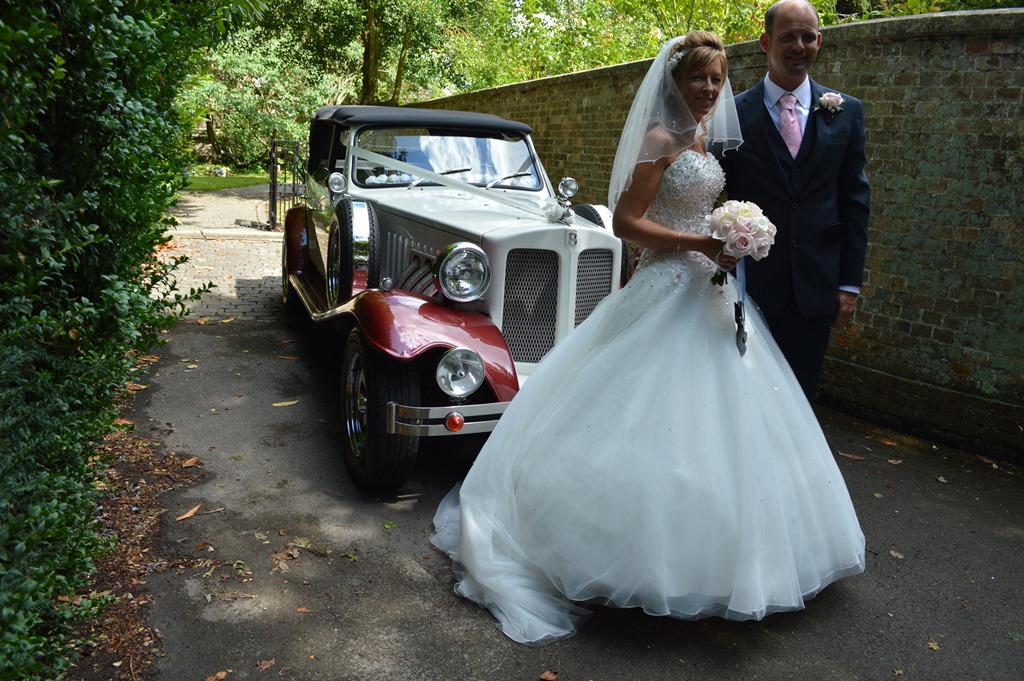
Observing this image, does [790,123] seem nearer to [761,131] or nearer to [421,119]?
[761,131]

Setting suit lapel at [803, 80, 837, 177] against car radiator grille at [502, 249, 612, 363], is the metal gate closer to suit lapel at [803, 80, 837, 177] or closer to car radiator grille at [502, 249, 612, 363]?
car radiator grille at [502, 249, 612, 363]

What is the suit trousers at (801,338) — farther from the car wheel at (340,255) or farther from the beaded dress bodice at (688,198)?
the car wheel at (340,255)

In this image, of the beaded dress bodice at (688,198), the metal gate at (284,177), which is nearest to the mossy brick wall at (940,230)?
the beaded dress bodice at (688,198)

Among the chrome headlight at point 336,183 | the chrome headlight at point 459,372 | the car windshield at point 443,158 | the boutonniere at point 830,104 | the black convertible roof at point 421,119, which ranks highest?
the black convertible roof at point 421,119

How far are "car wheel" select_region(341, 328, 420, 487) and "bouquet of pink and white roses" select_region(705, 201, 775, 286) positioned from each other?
1791 mm

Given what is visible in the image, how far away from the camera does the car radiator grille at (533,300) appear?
15.6 ft

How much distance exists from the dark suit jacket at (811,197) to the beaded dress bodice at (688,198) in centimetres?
28

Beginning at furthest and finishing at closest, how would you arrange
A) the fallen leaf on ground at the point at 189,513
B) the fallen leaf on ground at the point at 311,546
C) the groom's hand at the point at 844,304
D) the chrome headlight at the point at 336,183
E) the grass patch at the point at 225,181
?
the grass patch at the point at 225,181 → the chrome headlight at the point at 336,183 → the fallen leaf on ground at the point at 189,513 → the fallen leaf on ground at the point at 311,546 → the groom's hand at the point at 844,304

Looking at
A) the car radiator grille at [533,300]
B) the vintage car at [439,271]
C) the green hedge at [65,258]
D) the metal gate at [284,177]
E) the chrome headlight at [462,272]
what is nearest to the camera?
the green hedge at [65,258]

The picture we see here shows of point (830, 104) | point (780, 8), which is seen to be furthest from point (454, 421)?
point (780, 8)

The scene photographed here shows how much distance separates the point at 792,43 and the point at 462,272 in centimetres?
200

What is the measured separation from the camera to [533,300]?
482cm

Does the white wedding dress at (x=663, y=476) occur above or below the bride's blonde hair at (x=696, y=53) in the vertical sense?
below

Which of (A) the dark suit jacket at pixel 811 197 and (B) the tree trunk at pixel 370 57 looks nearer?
(A) the dark suit jacket at pixel 811 197
